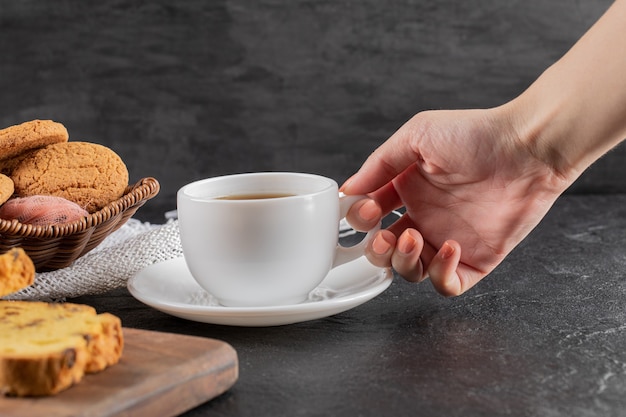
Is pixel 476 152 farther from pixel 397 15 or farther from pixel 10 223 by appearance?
pixel 397 15

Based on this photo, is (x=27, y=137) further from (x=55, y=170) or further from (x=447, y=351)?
(x=447, y=351)

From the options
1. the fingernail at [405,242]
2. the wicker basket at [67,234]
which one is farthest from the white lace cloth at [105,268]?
the fingernail at [405,242]

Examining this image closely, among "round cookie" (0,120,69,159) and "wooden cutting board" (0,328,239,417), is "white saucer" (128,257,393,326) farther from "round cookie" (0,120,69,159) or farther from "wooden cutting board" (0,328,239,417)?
"round cookie" (0,120,69,159)

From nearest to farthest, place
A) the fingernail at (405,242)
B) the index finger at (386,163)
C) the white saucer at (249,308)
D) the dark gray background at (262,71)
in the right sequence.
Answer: the white saucer at (249,308) → the fingernail at (405,242) → the index finger at (386,163) → the dark gray background at (262,71)

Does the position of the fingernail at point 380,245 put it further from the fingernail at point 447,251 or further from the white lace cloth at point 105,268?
the white lace cloth at point 105,268

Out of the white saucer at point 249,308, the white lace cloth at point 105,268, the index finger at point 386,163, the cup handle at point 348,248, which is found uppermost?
the index finger at point 386,163

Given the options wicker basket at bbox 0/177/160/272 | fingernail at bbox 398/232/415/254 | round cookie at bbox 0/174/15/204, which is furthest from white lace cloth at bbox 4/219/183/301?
fingernail at bbox 398/232/415/254

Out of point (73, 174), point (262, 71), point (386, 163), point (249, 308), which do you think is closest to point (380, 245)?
point (386, 163)
